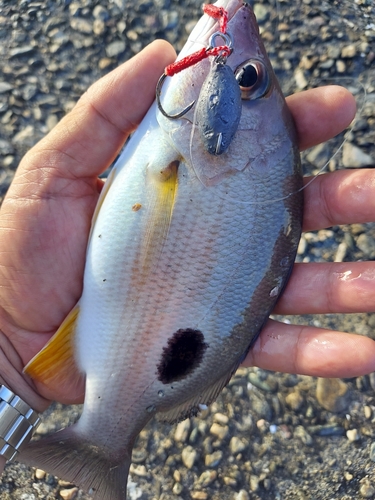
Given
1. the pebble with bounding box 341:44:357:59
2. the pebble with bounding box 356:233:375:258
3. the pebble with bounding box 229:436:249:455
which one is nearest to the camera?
the pebble with bounding box 229:436:249:455

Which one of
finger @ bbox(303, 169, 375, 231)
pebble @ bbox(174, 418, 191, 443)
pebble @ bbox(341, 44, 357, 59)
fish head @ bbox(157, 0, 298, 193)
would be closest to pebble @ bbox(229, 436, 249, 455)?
pebble @ bbox(174, 418, 191, 443)

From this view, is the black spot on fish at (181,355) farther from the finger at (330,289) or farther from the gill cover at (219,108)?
the gill cover at (219,108)

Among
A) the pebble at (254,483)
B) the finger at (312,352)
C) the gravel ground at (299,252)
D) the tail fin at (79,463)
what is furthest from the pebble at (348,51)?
the tail fin at (79,463)

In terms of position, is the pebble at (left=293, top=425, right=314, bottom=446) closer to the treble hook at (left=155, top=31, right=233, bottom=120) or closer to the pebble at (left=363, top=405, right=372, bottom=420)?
the pebble at (left=363, top=405, right=372, bottom=420)

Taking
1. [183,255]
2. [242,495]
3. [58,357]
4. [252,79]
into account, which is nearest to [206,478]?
[242,495]

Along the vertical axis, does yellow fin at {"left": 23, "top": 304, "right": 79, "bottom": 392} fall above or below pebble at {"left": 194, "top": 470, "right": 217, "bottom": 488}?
above

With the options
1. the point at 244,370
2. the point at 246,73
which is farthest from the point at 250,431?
the point at 246,73

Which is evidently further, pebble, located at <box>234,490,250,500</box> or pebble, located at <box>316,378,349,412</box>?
pebble, located at <box>316,378,349,412</box>
